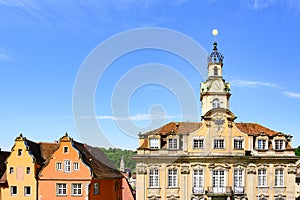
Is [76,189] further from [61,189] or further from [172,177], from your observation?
[172,177]

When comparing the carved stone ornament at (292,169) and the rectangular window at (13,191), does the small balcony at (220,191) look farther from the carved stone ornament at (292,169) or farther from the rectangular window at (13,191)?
the rectangular window at (13,191)

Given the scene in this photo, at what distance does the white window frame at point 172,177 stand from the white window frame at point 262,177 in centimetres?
1047

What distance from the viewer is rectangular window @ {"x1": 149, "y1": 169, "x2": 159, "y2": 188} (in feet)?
148

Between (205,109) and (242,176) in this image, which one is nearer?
(242,176)

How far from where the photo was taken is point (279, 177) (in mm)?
45500

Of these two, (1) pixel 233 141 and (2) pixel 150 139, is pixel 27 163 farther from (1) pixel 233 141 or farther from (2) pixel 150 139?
(1) pixel 233 141

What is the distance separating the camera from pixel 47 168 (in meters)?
45.7

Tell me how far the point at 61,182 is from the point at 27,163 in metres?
4.88

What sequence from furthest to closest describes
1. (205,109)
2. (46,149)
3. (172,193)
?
(205,109), (46,149), (172,193)

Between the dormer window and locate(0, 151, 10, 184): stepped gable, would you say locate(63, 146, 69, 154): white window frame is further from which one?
the dormer window

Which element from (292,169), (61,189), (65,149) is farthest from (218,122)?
(61,189)

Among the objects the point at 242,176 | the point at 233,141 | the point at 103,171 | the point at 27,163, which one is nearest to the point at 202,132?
the point at 233,141

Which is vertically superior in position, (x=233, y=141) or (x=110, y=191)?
(x=233, y=141)

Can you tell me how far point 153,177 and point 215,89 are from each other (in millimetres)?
15724
